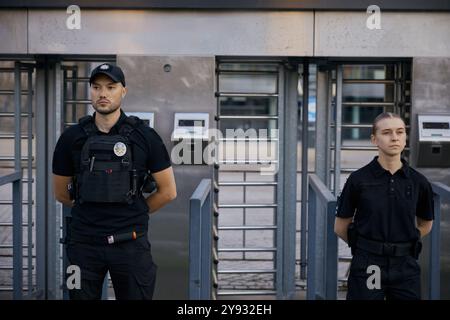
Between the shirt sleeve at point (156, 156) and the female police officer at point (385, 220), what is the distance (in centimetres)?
104

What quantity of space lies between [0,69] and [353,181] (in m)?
3.75

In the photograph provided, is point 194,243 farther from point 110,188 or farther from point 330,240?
point 330,240

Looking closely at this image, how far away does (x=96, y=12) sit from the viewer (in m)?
6.59

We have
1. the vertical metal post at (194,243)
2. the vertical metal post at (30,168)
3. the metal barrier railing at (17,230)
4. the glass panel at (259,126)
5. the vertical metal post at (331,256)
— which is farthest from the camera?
the glass panel at (259,126)

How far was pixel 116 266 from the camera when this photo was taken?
14.6 feet

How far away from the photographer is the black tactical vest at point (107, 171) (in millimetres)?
4328

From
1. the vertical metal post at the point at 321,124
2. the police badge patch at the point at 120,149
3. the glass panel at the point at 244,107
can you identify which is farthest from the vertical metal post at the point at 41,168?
the glass panel at the point at 244,107

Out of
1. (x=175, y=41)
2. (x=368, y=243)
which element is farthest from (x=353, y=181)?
(x=175, y=41)

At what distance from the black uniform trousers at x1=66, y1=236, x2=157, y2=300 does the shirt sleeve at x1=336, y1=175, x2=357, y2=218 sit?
1.12 meters

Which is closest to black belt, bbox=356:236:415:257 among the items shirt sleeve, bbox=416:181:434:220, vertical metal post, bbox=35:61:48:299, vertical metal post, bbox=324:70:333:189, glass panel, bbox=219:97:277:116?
shirt sleeve, bbox=416:181:434:220

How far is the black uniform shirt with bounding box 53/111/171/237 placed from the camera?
440 centimetres

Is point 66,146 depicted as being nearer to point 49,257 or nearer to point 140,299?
point 140,299

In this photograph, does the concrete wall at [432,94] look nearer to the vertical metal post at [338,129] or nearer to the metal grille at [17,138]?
the vertical metal post at [338,129]

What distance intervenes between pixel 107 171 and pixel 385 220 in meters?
1.54
